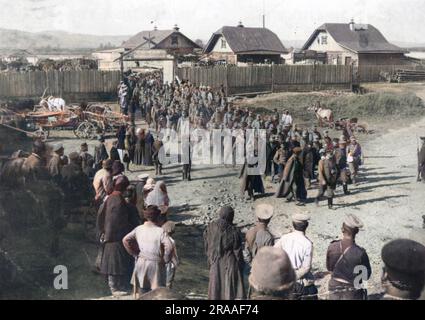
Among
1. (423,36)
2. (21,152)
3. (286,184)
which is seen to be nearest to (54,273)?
(21,152)

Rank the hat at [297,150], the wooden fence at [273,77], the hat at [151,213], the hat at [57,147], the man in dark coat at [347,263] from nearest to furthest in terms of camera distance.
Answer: the man in dark coat at [347,263] < the hat at [151,213] < the hat at [57,147] < the hat at [297,150] < the wooden fence at [273,77]

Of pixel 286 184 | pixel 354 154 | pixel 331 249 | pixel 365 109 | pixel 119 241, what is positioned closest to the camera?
pixel 331 249

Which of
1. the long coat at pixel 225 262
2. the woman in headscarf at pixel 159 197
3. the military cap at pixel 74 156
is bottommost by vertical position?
the long coat at pixel 225 262

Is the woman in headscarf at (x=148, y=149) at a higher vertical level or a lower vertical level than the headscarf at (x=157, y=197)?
higher

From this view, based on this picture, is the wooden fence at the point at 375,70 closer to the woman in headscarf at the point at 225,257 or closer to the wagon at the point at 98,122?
the wagon at the point at 98,122

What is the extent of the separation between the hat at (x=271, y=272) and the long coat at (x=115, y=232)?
235 cm

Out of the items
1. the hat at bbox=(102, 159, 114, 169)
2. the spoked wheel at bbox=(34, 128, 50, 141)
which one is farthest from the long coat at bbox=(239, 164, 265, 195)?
the spoked wheel at bbox=(34, 128, 50, 141)

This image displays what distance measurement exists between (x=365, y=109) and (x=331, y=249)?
5.13 metres

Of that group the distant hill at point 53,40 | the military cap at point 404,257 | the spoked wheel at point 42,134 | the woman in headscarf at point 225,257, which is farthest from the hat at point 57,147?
the military cap at point 404,257

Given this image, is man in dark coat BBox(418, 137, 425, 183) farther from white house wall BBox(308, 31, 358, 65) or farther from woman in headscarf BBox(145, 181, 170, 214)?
woman in headscarf BBox(145, 181, 170, 214)

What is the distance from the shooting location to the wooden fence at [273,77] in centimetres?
904

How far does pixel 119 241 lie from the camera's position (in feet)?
17.1

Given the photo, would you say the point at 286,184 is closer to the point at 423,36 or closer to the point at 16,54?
the point at 423,36
